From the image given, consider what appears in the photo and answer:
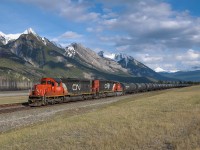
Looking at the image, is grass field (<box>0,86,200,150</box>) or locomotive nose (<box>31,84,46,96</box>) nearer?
grass field (<box>0,86,200,150</box>)

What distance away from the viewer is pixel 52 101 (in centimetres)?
4738

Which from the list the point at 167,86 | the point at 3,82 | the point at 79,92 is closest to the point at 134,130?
the point at 79,92

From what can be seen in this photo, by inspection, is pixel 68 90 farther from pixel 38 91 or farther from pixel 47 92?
pixel 38 91

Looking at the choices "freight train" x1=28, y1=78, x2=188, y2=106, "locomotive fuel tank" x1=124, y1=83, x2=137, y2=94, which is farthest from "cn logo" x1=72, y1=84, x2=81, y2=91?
"locomotive fuel tank" x1=124, y1=83, x2=137, y2=94

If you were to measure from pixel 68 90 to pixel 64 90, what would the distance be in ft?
4.90

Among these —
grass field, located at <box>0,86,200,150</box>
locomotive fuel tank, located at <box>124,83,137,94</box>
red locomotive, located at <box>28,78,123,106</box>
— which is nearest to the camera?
grass field, located at <box>0,86,200,150</box>

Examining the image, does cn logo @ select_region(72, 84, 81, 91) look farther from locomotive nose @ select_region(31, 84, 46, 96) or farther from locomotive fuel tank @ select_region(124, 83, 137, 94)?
locomotive fuel tank @ select_region(124, 83, 137, 94)

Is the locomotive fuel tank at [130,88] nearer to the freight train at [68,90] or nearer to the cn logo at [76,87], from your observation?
the freight train at [68,90]

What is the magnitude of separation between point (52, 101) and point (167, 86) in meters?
106

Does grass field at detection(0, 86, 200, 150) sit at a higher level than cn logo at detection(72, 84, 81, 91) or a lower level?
lower

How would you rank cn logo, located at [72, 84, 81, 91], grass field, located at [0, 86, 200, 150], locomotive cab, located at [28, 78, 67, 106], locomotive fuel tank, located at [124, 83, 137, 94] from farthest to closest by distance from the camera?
locomotive fuel tank, located at [124, 83, 137, 94] < cn logo, located at [72, 84, 81, 91] < locomotive cab, located at [28, 78, 67, 106] < grass field, located at [0, 86, 200, 150]

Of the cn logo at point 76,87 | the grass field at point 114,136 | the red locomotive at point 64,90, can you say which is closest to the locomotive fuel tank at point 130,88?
the red locomotive at point 64,90

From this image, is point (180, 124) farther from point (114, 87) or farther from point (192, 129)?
point (114, 87)

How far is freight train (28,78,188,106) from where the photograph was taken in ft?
148
